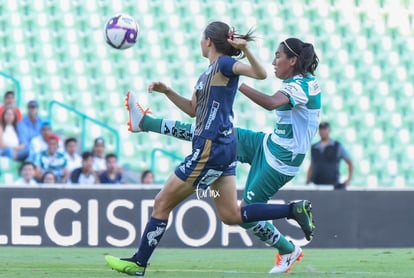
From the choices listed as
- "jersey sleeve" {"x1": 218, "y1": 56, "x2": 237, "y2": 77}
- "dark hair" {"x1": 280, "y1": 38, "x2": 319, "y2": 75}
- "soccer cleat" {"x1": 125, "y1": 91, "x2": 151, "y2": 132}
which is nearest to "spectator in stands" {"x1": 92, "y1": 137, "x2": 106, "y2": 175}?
"soccer cleat" {"x1": 125, "y1": 91, "x2": 151, "y2": 132}

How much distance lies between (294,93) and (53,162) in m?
6.50

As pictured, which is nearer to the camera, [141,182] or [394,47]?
[141,182]

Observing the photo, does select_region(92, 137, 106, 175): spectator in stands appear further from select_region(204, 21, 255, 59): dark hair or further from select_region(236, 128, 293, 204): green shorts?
select_region(204, 21, 255, 59): dark hair

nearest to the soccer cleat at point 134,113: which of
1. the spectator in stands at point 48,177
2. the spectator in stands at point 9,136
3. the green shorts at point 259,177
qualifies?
the green shorts at point 259,177

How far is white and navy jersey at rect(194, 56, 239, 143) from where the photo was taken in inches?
304

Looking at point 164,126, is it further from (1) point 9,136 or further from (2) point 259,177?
(1) point 9,136

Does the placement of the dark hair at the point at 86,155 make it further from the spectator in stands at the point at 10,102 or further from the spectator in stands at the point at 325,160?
the spectator in stands at the point at 325,160

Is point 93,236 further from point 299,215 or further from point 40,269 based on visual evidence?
point 299,215

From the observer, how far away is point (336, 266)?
9875mm

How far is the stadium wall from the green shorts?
355 cm

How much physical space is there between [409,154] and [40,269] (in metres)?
9.14

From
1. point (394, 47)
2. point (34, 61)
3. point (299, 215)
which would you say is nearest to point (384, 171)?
point (394, 47)

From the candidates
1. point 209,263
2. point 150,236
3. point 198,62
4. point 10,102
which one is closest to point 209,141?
point 150,236

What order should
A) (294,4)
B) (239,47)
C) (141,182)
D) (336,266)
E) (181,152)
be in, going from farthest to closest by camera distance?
(294,4), (181,152), (141,182), (336,266), (239,47)
